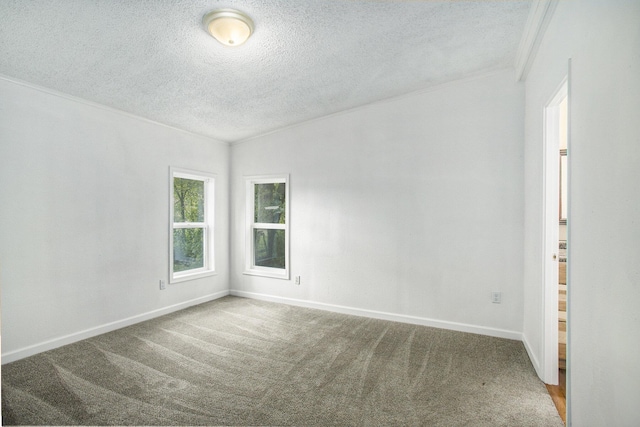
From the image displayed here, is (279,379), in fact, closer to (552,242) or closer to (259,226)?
(552,242)

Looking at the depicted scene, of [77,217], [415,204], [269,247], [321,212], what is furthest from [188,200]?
[415,204]

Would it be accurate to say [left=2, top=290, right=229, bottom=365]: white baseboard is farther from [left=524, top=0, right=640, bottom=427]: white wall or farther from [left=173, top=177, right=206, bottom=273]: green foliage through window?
[left=524, top=0, right=640, bottom=427]: white wall

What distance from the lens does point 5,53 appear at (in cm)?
247

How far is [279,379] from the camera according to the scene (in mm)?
2604

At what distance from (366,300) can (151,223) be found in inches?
109

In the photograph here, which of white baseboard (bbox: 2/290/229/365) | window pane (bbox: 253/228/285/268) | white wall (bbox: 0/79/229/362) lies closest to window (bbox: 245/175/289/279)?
window pane (bbox: 253/228/285/268)

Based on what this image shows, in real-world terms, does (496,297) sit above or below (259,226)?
below

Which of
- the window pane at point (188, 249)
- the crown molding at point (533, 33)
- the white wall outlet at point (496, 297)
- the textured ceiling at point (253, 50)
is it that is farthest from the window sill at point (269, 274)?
the crown molding at point (533, 33)

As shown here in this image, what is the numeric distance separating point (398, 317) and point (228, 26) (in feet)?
11.1

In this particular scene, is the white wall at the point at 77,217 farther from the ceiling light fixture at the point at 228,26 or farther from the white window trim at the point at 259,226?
the ceiling light fixture at the point at 228,26

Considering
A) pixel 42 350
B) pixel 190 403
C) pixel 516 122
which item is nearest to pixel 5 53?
pixel 42 350

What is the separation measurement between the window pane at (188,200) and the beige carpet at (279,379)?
1.46 meters

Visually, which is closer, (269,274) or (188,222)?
(188,222)

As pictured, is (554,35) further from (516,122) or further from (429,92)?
(429,92)
